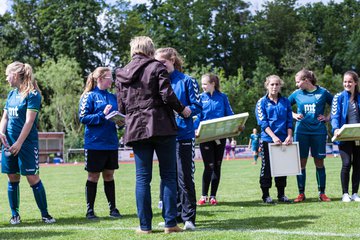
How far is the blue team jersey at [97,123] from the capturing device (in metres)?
7.95

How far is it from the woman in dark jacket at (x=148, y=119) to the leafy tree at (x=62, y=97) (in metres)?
44.7

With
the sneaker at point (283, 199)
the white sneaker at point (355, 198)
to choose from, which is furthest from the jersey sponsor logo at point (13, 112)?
the white sneaker at point (355, 198)

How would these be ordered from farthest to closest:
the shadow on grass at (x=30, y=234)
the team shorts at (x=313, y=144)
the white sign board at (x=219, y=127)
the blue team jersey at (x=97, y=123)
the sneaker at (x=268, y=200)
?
1. the team shorts at (x=313, y=144)
2. the sneaker at (x=268, y=200)
3. the white sign board at (x=219, y=127)
4. the blue team jersey at (x=97, y=123)
5. the shadow on grass at (x=30, y=234)

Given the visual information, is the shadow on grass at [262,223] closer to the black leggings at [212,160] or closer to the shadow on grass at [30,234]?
the shadow on grass at [30,234]

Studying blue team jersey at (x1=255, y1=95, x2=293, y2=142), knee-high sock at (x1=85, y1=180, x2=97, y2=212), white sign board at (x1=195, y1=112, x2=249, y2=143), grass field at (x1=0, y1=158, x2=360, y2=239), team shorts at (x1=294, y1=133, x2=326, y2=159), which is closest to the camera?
grass field at (x1=0, y1=158, x2=360, y2=239)

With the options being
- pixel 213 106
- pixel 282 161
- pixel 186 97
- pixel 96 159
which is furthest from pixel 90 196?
pixel 282 161

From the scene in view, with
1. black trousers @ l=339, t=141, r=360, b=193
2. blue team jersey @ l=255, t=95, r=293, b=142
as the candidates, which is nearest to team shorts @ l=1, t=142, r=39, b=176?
blue team jersey @ l=255, t=95, r=293, b=142

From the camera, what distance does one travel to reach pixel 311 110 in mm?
9664

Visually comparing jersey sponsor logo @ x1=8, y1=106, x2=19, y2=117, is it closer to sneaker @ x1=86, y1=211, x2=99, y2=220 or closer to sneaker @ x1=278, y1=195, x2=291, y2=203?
sneaker @ x1=86, y1=211, x2=99, y2=220

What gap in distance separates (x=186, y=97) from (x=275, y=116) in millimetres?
3006

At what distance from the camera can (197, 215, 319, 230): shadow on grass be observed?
672 centimetres

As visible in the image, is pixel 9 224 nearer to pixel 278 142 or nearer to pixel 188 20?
pixel 278 142

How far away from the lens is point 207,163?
9.64m

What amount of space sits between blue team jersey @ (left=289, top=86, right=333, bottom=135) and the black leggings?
1.41 m
